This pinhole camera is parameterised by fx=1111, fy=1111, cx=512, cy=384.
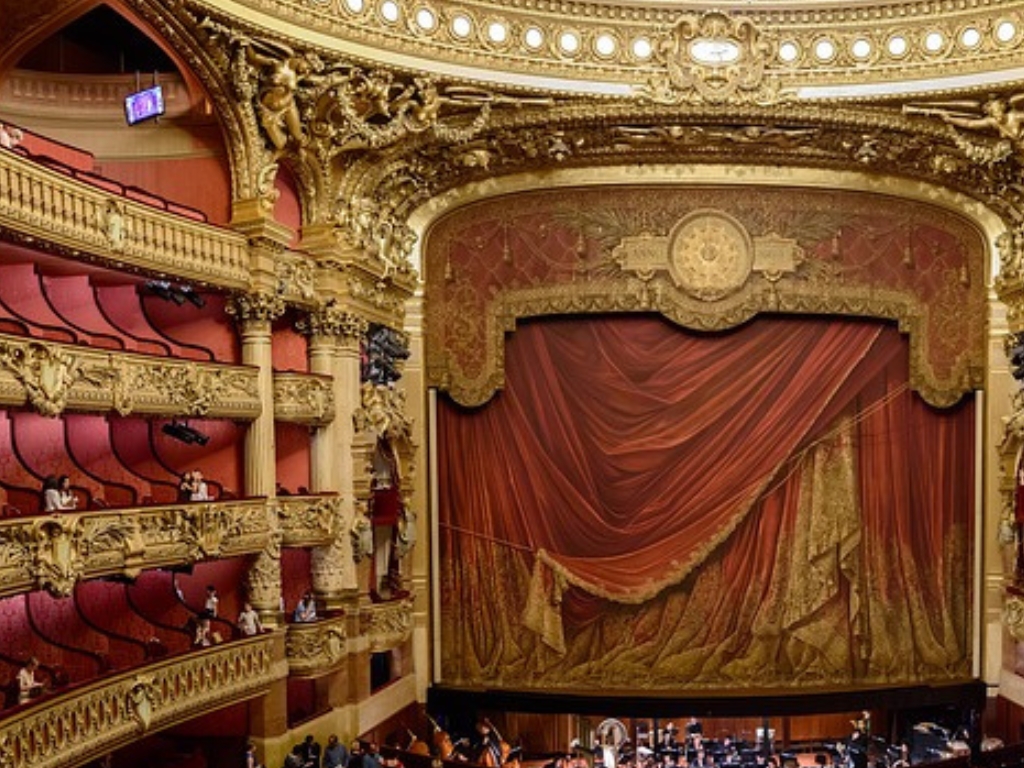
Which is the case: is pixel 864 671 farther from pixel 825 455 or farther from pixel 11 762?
pixel 11 762

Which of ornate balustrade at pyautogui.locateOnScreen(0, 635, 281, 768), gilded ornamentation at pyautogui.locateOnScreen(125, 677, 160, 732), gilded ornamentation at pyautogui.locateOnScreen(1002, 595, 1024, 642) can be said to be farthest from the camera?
gilded ornamentation at pyautogui.locateOnScreen(1002, 595, 1024, 642)

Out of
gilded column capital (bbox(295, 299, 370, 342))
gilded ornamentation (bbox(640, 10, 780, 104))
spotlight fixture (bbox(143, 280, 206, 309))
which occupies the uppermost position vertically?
gilded ornamentation (bbox(640, 10, 780, 104))

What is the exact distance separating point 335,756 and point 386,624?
6.55 ft

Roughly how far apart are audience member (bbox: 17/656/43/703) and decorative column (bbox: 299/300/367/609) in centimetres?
422

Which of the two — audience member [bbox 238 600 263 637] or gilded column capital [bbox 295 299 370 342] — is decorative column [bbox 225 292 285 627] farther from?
gilded column capital [bbox 295 299 370 342]

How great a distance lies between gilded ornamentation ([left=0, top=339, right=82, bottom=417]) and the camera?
740cm

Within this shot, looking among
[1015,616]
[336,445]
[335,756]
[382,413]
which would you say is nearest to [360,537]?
[336,445]

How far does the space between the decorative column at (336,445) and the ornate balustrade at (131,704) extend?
1.34 meters

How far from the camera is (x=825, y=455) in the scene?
14344 millimetres

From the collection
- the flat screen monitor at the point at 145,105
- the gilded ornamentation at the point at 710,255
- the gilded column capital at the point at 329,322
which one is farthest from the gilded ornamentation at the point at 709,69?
the flat screen monitor at the point at 145,105

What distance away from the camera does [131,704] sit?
838cm

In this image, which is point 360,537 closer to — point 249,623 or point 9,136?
point 249,623

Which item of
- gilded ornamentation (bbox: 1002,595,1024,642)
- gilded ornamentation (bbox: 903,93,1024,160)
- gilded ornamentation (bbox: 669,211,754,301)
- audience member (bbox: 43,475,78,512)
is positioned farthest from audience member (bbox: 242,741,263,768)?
gilded ornamentation (bbox: 903,93,1024,160)

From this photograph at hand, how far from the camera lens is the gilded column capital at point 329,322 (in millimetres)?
11719
